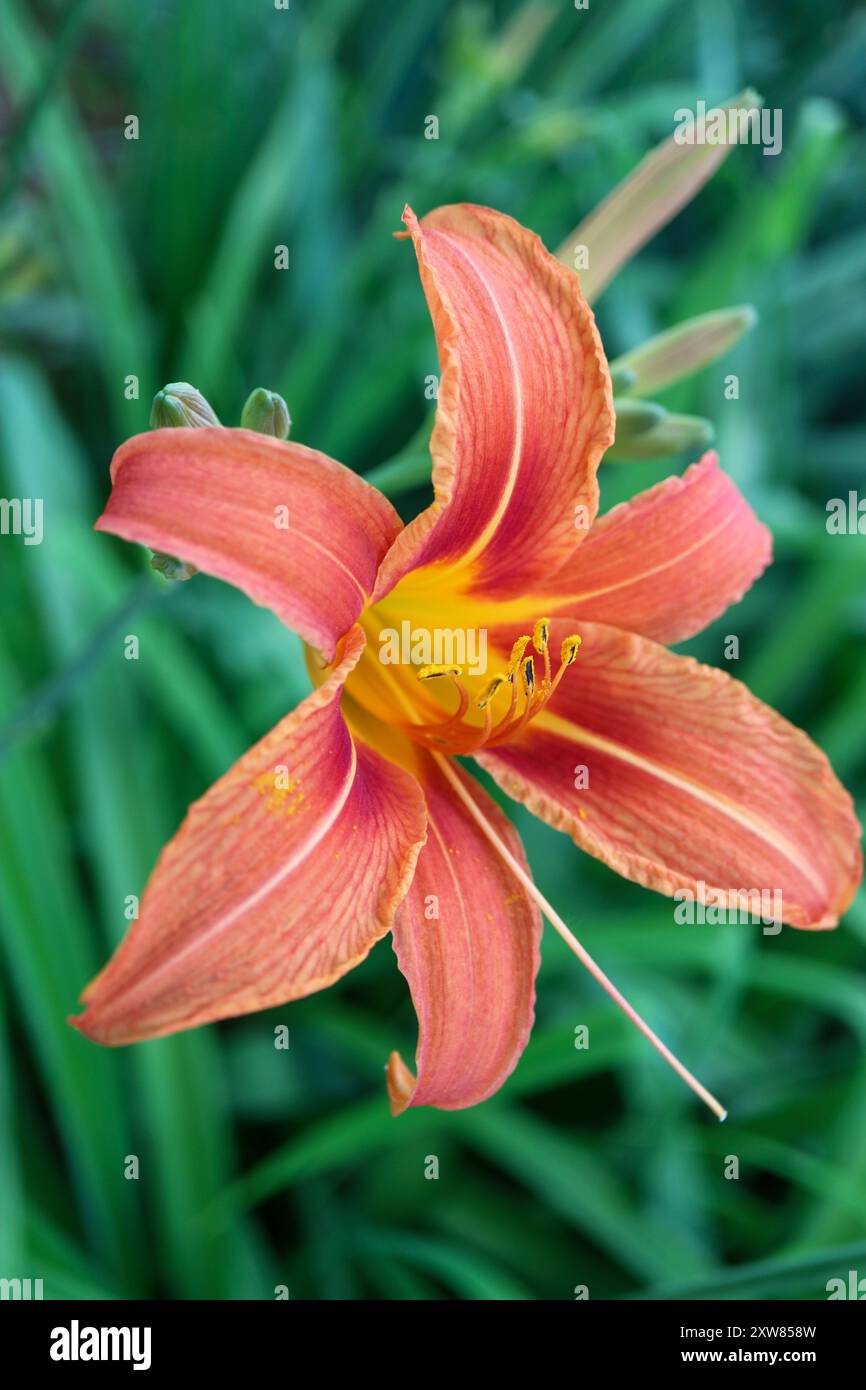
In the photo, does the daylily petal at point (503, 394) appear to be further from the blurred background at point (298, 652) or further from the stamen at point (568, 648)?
the blurred background at point (298, 652)

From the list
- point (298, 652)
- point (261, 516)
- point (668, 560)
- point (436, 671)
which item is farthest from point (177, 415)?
point (298, 652)

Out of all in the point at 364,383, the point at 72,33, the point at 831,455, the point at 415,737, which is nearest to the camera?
the point at 415,737

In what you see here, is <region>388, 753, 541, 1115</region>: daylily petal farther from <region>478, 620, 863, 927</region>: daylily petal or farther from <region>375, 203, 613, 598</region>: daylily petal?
<region>375, 203, 613, 598</region>: daylily petal

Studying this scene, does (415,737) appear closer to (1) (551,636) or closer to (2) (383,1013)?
(1) (551,636)

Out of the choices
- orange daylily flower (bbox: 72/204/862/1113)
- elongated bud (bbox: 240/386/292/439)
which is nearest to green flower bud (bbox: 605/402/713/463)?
orange daylily flower (bbox: 72/204/862/1113)

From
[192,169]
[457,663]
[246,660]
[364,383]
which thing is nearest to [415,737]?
[457,663]

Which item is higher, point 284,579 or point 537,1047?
point 284,579
